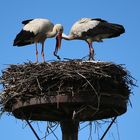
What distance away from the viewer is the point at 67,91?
902cm

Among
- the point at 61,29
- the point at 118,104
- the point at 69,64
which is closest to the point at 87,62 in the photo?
the point at 69,64

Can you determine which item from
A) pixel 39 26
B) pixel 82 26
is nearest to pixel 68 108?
pixel 39 26

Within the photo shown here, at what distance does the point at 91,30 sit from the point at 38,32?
60.7 inches

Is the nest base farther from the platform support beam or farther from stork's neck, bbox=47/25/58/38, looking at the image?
stork's neck, bbox=47/25/58/38

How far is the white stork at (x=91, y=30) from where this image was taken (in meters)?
14.3

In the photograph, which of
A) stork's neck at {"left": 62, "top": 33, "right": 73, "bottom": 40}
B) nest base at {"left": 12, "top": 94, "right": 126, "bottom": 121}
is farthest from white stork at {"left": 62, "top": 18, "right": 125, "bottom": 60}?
nest base at {"left": 12, "top": 94, "right": 126, "bottom": 121}

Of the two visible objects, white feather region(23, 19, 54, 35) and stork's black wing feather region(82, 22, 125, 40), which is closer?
white feather region(23, 19, 54, 35)

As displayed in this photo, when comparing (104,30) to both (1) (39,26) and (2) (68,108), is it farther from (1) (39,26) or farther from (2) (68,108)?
(2) (68,108)

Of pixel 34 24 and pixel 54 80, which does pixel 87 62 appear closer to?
pixel 54 80

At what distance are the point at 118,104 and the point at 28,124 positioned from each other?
5.55 ft

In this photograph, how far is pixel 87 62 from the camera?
962 cm

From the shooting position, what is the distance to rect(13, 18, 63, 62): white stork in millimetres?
13602

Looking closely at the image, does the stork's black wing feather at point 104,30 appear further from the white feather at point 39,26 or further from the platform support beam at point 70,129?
the platform support beam at point 70,129

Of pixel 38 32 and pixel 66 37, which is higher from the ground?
pixel 66 37
